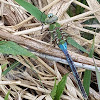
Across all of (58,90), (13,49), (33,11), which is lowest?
(58,90)

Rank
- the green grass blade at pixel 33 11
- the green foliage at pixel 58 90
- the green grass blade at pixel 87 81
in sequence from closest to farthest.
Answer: the green foliage at pixel 58 90, the green grass blade at pixel 87 81, the green grass blade at pixel 33 11

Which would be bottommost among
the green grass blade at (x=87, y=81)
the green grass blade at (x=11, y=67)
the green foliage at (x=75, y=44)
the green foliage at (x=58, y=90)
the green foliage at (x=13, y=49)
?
the green grass blade at (x=87, y=81)

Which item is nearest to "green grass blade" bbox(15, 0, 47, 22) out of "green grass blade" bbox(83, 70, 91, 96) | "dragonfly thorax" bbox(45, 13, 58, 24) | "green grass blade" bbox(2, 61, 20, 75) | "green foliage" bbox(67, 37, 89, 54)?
"dragonfly thorax" bbox(45, 13, 58, 24)

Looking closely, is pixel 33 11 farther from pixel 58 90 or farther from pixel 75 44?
pixel 58 90

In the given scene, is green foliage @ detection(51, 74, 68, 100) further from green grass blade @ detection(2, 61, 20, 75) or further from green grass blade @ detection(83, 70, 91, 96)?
green grass blade @ detection(2, 61, 20, 75)

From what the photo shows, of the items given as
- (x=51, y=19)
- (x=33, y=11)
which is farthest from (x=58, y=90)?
(x=33, y=11)

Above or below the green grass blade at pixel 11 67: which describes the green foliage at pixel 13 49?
above

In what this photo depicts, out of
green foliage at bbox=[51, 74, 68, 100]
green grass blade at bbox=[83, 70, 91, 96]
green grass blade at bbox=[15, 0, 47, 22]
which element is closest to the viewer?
green foliage at bbox=[51, 74, 68, 100]

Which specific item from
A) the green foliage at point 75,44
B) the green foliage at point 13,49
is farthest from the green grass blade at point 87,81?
the green foliage at point 13,49

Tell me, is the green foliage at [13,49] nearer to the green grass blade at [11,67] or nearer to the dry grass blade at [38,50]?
the dry grass blade at [38,50]
